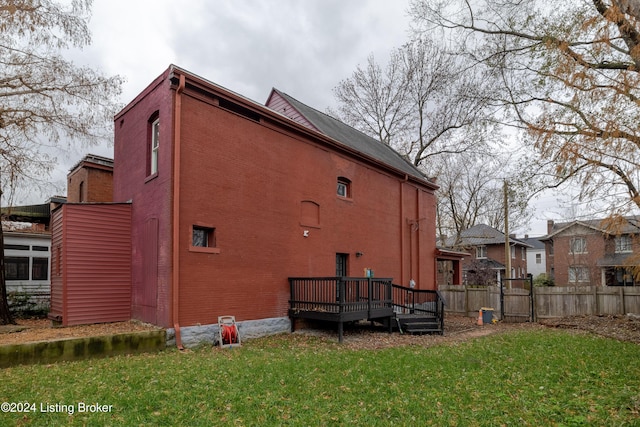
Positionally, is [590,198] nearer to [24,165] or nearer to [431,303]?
[431,303]

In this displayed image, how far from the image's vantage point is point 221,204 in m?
10.0

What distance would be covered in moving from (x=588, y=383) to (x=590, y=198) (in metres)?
3.77

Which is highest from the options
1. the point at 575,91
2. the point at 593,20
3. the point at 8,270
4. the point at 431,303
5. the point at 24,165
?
the point at 593,20

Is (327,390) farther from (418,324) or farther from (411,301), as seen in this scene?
(411,301)

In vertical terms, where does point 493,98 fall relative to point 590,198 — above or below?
above

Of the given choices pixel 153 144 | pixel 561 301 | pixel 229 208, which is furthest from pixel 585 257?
pixel 153 144

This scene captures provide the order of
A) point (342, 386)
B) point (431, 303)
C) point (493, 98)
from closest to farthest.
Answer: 1. point (342, 386)
2. point (493, 98)
3. point (431, 303)

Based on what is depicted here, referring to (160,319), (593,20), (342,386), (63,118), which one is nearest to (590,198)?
(593,20)

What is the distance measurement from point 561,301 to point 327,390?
13.7 meters

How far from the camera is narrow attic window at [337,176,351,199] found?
14320 millimetres

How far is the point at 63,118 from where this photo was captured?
36.4ft

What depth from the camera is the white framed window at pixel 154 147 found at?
34.0ft

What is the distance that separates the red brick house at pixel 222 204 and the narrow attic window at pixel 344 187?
1.9 inches

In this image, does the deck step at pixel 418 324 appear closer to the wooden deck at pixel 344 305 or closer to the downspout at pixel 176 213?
the wooden deck at pixel 344 305
